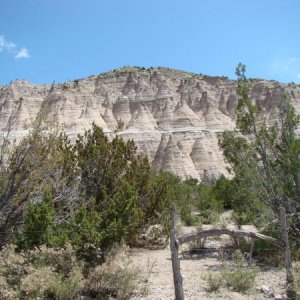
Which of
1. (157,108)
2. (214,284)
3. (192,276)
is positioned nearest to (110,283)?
(214,284)

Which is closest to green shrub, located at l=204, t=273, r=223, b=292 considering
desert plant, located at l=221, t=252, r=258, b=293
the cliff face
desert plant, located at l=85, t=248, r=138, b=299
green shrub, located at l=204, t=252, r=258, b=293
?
green shrub, located at l=204, t=252, r=258, b=293

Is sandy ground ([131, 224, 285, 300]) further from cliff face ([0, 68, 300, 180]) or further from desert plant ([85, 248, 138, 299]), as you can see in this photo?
cliff face ([0, 68, 300, 180])

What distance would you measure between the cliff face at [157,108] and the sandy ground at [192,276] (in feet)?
131

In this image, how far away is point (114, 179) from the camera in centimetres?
1331

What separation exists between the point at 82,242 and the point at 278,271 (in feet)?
Answer: 17.5

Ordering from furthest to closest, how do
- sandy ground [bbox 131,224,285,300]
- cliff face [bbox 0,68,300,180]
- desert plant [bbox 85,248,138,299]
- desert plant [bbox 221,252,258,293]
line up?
1. cliff face [bbox 0,68,300,180]
2. desert plant [bbox 221,252,258,293]
3. sandy ground [bbox 131,224,285,300]
4. desert plant [bbox 85,248,138,299]

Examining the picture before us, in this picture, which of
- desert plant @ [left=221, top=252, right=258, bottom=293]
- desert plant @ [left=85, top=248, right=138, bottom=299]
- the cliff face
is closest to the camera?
desert plant @ [left=85, top=248, right=138, bottom=299]

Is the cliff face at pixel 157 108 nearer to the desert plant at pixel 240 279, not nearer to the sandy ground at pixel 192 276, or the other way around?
the sandy ground at pixel 192 276

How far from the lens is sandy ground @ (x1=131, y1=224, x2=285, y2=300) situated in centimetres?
909

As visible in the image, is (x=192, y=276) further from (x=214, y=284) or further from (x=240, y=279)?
(x=240, y=279)

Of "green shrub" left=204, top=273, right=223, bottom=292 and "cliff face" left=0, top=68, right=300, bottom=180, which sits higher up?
"cliff face" left=0, top=68, right=300, bottom=180

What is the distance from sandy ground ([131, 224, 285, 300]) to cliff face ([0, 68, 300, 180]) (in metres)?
39.8

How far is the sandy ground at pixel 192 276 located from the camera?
909 cm

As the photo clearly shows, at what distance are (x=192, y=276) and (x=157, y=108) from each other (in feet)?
180
